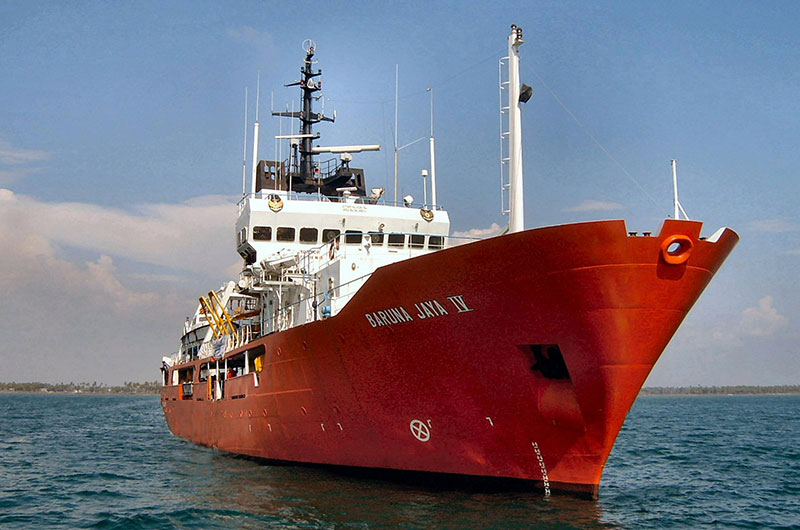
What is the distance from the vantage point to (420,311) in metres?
13.4

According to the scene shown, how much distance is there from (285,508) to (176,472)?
291 inches

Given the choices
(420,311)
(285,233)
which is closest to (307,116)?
(285,233)

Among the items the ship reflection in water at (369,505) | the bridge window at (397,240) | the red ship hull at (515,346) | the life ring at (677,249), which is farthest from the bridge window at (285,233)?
the life ring at (677,249)

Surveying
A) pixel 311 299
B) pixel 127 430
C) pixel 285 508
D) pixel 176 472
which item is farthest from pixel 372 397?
pixel 127 430

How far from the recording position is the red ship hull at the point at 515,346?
37.9 ft

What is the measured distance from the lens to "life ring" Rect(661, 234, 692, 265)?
450 inches

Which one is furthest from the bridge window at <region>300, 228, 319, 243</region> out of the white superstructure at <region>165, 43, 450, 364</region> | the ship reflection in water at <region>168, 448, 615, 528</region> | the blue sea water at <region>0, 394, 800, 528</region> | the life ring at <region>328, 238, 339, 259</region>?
the ship reflection in water at <region>168, 448, 615, 528</region>

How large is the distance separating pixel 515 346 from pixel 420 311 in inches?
79.0

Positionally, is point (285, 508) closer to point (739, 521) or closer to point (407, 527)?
point (407, 527)

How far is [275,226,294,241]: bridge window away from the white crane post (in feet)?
32.2

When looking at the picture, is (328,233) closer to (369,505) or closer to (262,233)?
(262,233)

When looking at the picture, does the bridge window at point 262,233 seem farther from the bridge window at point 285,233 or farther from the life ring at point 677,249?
the life ring at point 677,249

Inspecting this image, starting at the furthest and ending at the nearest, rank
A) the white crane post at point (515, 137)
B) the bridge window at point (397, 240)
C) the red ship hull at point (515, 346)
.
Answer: the bridge window at point (397, 240) < the white crane post at point (515, 137) < the red ship hull at point (515, 346)

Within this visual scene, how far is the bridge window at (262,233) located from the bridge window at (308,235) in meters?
1.00
